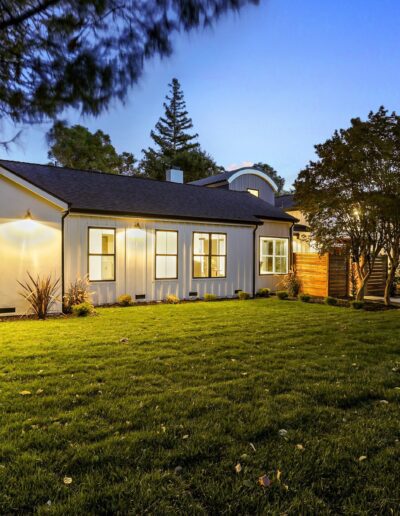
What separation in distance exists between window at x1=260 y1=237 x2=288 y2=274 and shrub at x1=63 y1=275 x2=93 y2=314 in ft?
22.7

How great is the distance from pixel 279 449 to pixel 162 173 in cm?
3587

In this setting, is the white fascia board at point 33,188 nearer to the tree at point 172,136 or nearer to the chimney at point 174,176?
the chimney at point 174,176

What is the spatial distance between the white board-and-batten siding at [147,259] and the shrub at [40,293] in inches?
27.7

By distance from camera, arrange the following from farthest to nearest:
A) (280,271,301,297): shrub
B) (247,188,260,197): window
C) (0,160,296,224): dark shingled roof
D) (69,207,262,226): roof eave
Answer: (247,188,260,197): window < (280,271,301,297): shrub < (0,160,296,224): dark shingled roof < (69,207,262,226): roof eave

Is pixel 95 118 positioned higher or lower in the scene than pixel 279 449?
higher

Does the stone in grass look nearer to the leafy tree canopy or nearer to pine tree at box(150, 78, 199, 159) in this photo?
the leafy tree canopy

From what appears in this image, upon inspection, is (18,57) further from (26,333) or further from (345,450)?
(26,333)

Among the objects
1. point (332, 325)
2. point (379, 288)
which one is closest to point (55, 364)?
point (332, 325)

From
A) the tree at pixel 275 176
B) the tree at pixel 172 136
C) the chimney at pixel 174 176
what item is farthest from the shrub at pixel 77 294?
the tree at pixel 275 176

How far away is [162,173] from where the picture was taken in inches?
1468

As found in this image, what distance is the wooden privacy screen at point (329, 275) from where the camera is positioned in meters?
13.7

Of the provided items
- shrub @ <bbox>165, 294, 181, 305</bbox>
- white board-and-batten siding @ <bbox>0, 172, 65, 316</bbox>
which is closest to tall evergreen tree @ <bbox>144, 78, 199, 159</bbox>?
shrub @ <bbox>165, 294, 181, 305</bbox>

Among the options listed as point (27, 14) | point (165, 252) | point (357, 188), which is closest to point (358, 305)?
point (357, 188)

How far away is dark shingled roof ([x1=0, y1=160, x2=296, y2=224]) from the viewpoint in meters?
11.3
